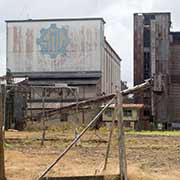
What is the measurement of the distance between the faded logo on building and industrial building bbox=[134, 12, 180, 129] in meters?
12.4

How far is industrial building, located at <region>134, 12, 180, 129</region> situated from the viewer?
2277 inches

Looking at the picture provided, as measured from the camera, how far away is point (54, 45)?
68.6 m

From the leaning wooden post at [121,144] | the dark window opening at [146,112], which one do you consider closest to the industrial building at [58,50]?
the dark window opening at [146,112]

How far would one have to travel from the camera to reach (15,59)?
6931cm

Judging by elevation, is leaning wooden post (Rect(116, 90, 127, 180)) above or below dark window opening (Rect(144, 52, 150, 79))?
below

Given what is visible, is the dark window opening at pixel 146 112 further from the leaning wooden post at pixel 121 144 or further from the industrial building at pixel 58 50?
the leaning wooden post at pixel 121 144

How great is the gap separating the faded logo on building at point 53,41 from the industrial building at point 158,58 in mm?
12437

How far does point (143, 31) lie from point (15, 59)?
1849 centimetres

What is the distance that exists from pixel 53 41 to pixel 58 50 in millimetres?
1697

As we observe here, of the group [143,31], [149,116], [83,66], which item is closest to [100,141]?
[149,116]

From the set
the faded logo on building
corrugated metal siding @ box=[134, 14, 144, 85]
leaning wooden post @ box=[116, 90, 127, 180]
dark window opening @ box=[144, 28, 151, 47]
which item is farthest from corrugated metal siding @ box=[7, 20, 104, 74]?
leaning wooden post @ box=[116, 90, 127, 180]

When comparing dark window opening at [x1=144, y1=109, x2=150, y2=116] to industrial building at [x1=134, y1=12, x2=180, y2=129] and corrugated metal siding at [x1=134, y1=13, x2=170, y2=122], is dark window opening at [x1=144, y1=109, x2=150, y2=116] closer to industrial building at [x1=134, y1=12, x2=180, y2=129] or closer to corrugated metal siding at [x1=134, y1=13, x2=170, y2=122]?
industrial building at [x1=134, y1=12, x2=180, y2=129]

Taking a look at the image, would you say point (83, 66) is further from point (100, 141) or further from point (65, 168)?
point (65, 168)

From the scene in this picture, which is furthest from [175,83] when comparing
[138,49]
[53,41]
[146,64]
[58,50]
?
[53,41]
